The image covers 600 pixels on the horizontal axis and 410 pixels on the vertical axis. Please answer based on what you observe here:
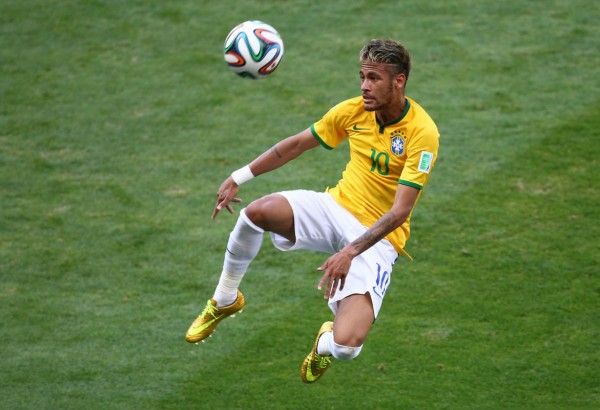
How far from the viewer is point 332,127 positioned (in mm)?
7918

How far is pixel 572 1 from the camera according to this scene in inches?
589

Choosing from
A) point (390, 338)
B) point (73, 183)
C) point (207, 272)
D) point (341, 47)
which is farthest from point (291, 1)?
point (390, 338)

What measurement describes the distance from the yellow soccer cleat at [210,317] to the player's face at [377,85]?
6.55 ft

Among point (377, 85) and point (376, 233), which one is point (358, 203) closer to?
point (376, 233)

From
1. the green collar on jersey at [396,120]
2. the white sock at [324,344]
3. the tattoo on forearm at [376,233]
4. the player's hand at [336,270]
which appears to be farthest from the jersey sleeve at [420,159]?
the white sock at [324,344]

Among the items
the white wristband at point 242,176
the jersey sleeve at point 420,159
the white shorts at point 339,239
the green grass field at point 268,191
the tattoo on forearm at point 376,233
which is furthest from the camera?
the green grass field at point 268,191

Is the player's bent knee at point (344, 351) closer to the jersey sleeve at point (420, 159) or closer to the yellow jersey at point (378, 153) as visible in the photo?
the yellow jersey at point (378, 153)

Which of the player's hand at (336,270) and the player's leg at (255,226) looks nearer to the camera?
the player's hand at (336,270)

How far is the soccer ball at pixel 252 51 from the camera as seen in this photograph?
8.12 m

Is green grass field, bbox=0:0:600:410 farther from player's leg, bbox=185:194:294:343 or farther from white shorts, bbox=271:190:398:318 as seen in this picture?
white shorts, bbox=271:190:398:318

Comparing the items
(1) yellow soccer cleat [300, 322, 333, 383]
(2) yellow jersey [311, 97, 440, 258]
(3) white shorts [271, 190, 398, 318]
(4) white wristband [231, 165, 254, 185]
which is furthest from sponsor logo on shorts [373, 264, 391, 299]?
(4) white wristband [231, 165, 254, 185]

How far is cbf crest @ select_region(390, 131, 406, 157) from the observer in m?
7.59

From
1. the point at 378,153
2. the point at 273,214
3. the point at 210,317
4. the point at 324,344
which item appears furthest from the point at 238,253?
the point at 378,153

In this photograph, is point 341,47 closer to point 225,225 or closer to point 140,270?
point 225,225
